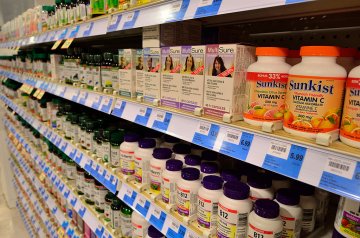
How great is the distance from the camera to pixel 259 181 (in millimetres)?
772

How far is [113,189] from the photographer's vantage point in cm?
117

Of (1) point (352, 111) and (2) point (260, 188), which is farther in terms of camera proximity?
(2) point (260, 188)

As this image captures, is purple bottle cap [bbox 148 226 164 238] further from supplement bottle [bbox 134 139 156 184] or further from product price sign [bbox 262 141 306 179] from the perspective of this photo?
product price sign [bbox 262 141 306 179]

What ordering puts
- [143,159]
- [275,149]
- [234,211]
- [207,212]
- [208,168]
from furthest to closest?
[143,159] → [208,168] → [207,212] → [234,211] → [275,149]

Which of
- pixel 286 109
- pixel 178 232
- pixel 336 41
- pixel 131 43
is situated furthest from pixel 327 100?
pixel 131 43

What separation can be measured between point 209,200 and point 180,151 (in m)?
0.33

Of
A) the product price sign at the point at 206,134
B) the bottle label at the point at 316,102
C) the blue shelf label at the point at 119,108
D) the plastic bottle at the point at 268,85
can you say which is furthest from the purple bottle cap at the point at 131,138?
the bottle label at the point at 316,102

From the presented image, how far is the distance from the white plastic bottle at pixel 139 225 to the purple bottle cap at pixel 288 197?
2.01ft

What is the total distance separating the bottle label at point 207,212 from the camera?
0.75m

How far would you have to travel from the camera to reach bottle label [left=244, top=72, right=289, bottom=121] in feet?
1.98

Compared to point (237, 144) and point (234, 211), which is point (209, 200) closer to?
point (234, 211)

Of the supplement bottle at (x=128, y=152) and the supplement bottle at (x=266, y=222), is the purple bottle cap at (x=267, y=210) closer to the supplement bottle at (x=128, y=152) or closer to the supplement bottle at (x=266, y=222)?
the supplement bottle at (x=266, y=222)

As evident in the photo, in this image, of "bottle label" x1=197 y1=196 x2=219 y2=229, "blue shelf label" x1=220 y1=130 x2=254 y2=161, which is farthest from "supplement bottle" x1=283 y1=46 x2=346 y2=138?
"bottle label" x1=197 y1=196 x2=219 y2=229

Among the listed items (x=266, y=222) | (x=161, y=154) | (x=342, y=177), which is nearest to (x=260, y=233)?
(x=266, y=222)
